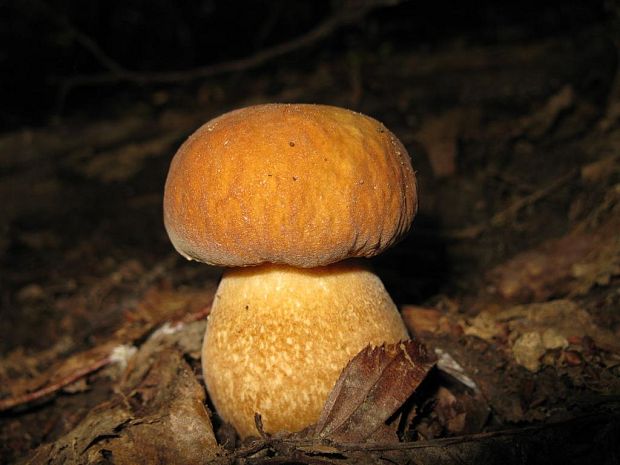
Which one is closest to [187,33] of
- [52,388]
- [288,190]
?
[52,388]

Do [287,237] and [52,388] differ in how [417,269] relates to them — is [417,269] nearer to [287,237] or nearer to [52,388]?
[287,237]

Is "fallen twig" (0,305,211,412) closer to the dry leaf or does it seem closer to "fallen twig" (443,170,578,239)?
the dry leaf

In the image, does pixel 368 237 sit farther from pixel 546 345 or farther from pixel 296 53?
pixel 296 53

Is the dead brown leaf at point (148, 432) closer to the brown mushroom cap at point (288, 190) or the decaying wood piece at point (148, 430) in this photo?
the decaying wood piece at point (148, 430)

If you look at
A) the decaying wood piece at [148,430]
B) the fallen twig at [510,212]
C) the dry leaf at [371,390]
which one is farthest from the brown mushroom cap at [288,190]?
the fallen twig at [510,212]

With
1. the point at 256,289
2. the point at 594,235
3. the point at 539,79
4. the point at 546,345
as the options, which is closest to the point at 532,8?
the point at 539,79
